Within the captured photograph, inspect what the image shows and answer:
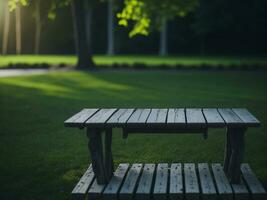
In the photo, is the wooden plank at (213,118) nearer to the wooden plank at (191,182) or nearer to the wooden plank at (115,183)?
the wooden plank at (191,182)

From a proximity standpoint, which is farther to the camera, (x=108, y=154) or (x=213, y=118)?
(x=108, y=154)

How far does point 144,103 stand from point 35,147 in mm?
6337

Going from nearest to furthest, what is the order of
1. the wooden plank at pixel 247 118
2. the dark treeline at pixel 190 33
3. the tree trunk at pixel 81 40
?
the wooden plank at pixel 247 118 < the tree trunk at pixel 81 40 < the dark treeline at pixel 190 33

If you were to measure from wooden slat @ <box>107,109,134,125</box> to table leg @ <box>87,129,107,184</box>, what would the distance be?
0.24m

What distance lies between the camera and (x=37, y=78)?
2447 centimetres

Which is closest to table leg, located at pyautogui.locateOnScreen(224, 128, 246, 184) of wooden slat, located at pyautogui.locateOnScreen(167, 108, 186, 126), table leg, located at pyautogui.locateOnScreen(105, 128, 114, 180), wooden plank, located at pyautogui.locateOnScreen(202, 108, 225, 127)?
wooden plank, located at pyautogui.locateOnScreen(202, 108, 225, 127)

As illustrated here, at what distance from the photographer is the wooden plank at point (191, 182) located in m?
5.62

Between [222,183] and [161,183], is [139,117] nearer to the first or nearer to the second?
[161,183]

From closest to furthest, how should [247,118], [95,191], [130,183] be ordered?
[95,191] → [247,118] → [130,183]

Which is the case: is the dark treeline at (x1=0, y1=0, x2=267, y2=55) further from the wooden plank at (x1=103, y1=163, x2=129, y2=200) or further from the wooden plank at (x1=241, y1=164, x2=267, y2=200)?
the wooden plank at (x1=241, y1=164, x2=267, y2=200)

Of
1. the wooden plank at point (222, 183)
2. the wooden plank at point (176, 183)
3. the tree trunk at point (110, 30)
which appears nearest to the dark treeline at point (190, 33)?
the tree trunk at point (110, 30)

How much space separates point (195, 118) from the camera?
19.6ft

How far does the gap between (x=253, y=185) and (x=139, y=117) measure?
1585mm

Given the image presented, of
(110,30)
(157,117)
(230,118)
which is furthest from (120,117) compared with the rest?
(110,30)
